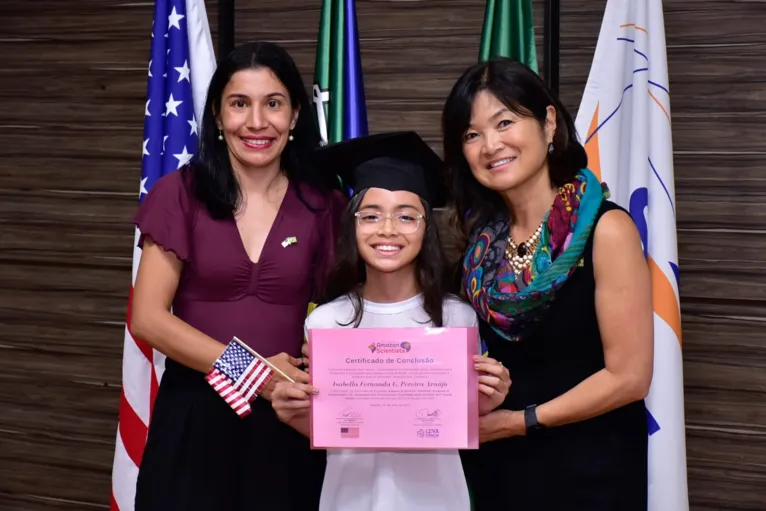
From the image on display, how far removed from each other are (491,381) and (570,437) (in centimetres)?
24

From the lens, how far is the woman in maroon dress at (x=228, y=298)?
1924 millimetres

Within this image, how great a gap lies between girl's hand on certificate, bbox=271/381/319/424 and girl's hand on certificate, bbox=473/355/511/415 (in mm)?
350

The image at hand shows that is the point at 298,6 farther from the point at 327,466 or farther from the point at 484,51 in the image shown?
the point at 327,466

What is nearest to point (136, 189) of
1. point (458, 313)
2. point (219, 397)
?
point (219, 397)

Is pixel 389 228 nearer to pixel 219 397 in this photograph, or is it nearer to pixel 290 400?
pixel 290 400

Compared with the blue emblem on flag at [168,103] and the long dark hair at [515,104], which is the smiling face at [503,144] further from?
the blue emblem on flag at [168,103]

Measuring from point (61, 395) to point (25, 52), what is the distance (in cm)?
143

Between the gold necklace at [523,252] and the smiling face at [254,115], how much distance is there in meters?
0.66

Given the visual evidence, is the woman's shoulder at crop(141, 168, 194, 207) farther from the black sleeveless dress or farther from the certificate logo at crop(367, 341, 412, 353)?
the black sleeveless dress

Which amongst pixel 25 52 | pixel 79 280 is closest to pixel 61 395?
pixel 79 280

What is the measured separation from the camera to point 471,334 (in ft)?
5.47

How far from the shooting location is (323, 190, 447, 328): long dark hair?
74.9 inches
